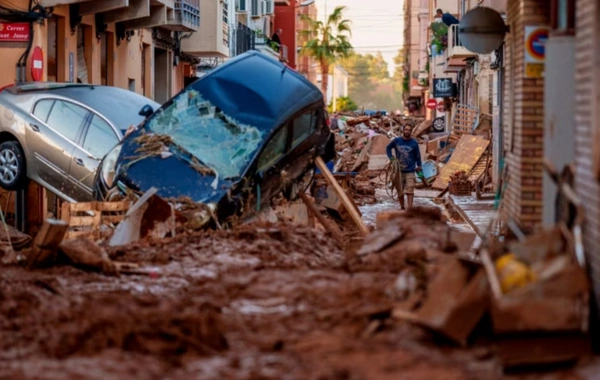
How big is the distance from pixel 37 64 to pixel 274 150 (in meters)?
8.09

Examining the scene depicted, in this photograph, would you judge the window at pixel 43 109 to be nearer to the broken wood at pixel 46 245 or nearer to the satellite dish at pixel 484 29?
the satellite dish at pixel 484 29

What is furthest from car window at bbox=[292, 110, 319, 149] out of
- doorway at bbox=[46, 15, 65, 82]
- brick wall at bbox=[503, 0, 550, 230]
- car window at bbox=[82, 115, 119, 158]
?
doorway at bbox=[46, 15, 65, 82]

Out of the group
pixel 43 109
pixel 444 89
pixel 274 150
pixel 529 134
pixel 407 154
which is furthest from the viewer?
pixel 444 89

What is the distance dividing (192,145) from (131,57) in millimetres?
18269

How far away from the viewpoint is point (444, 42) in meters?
54.9

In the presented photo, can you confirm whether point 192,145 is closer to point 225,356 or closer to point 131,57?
point 225,356

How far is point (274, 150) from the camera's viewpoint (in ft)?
56.0

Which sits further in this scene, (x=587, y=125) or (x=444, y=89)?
(x=444, y=89)

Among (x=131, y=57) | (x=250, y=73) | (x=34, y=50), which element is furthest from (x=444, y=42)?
(x=250, y=73)

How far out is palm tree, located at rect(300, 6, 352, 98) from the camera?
4097 inches

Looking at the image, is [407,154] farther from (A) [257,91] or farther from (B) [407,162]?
(A) [257,91]

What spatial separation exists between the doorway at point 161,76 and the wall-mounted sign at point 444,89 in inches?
949

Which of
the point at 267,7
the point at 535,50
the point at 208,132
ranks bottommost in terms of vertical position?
the point at 208,132

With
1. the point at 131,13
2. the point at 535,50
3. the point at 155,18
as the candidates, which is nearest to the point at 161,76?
the point at 155,18
